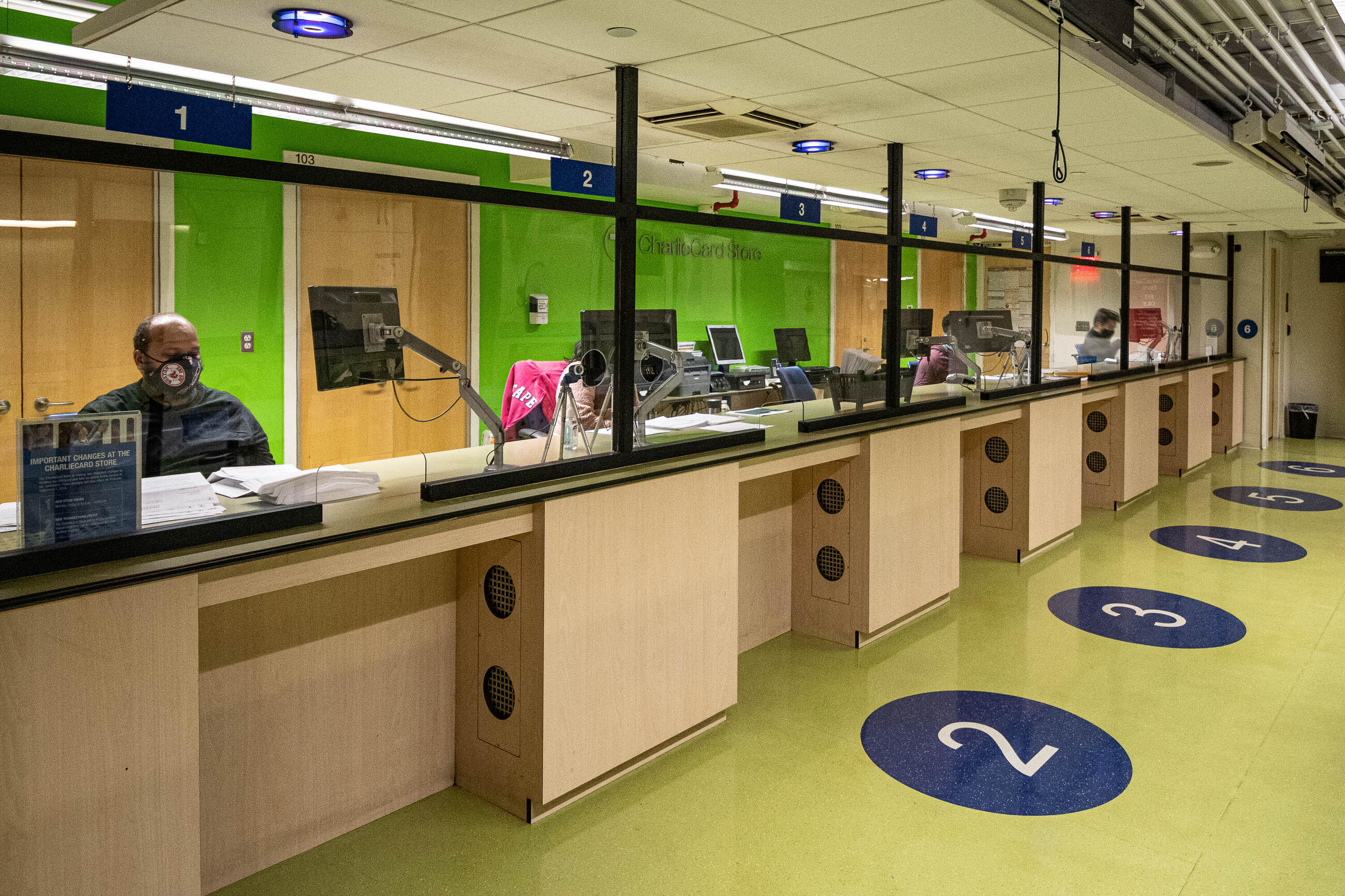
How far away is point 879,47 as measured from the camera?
3457mm

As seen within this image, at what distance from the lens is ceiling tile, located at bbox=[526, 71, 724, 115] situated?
156 inches

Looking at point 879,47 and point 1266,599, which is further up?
point 879,47

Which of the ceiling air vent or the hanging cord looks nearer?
the hanging cord

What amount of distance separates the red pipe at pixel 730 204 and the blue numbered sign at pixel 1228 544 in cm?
410

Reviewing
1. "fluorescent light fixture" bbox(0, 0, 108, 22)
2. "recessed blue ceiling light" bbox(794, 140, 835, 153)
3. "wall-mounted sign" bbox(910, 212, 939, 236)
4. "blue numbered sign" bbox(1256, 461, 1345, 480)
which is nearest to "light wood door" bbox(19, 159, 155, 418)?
"fluorescent light fixture" bbox(0, 0, 108, 22)

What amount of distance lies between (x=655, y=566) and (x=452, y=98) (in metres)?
2.41

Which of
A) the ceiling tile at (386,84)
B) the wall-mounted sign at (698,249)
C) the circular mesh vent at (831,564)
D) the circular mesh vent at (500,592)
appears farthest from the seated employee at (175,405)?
the circular mesh vent at (831,564)

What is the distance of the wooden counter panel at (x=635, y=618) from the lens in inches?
123

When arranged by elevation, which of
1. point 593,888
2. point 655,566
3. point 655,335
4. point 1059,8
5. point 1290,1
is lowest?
point 593,888

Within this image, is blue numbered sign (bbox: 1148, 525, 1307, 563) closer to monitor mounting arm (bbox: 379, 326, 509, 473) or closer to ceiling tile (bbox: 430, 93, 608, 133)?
ceiling tile (bbox: 430, 93, 608, 133)

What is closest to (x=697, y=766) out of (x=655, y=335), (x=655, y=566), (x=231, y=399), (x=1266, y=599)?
(x=655, y=566)

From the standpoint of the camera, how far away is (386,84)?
4.04m

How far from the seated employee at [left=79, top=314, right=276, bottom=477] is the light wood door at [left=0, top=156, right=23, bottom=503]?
153 millimetres

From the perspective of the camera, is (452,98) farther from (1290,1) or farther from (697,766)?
(1290,1)
